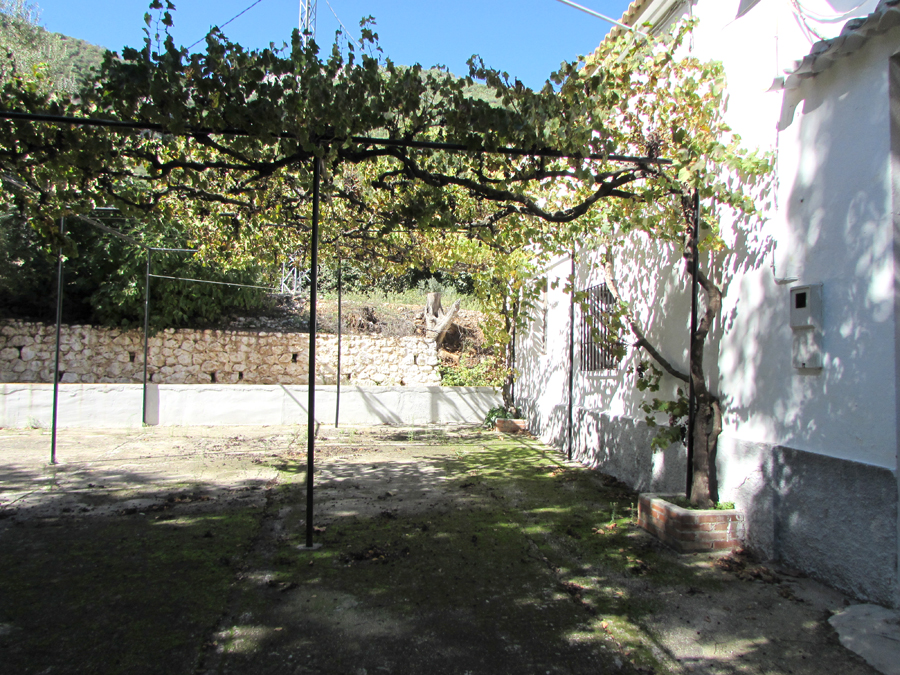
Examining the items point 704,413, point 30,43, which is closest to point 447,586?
point 704,413

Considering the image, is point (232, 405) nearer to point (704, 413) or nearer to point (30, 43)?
point (704, 413)

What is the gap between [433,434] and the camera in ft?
35.6

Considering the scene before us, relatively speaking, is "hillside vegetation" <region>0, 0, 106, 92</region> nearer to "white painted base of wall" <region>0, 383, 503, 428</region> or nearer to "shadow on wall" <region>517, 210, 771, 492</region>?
"white painted base of wall" <region>0, 383, 503, 428</region>

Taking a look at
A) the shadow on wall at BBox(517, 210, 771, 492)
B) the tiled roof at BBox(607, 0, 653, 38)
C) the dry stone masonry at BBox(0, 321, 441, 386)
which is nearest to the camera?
the shadow on wall at BBox(517, 210, 771, 492)

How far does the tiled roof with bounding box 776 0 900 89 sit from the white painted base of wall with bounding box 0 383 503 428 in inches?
373

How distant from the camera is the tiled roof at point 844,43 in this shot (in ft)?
10.0

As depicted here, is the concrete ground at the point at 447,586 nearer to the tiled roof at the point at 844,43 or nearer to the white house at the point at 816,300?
the white house at the point at 816,300

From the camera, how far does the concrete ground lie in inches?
105

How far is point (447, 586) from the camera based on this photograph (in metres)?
3.48

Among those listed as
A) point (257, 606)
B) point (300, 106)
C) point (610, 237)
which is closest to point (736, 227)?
point (610, 237)

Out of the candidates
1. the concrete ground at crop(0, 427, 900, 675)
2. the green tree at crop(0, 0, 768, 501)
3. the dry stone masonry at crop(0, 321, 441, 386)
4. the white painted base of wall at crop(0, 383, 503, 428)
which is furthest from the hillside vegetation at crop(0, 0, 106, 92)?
the concrete ground at crop(0, 427, 900, 675)

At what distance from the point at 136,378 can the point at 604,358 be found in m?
12.1

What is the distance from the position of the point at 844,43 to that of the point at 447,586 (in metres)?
3.94

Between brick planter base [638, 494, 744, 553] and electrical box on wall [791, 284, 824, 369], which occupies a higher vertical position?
electrical box on wall [791, 284, 824, 369]
